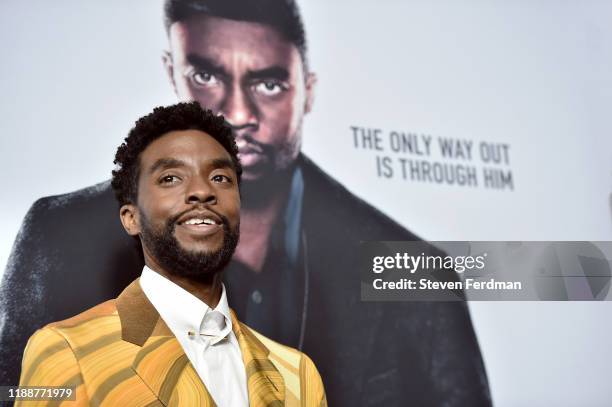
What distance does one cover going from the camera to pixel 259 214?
6.92ft

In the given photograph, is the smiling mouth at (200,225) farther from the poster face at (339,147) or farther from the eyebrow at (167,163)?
the poster face at (339,147)

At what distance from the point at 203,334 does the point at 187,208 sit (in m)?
0.28

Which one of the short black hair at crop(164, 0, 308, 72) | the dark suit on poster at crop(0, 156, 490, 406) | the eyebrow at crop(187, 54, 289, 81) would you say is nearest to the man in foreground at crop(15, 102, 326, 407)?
the dark suit on poster at crop(0, 156, 490, 406)

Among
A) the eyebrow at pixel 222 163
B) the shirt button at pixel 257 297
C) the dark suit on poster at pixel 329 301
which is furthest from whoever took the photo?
the shirt button at pixel 257 297

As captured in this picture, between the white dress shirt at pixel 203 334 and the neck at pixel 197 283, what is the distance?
17mm

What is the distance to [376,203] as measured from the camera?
2227mm

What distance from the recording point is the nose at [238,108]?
2096 millimetres

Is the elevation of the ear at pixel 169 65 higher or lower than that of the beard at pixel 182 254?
higher

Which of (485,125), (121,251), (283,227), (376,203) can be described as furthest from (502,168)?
(121,251)

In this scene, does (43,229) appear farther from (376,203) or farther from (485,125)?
(485,125)

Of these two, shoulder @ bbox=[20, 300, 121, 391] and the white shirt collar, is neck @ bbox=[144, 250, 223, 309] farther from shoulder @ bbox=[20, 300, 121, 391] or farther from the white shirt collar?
shoulder @ bbox=[20, 300, 121, 391]

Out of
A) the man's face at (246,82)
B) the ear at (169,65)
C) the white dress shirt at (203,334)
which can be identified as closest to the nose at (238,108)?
the man's face at (246,82)

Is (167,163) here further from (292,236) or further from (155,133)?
(292,236)

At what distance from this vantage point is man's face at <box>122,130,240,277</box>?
1601mm
